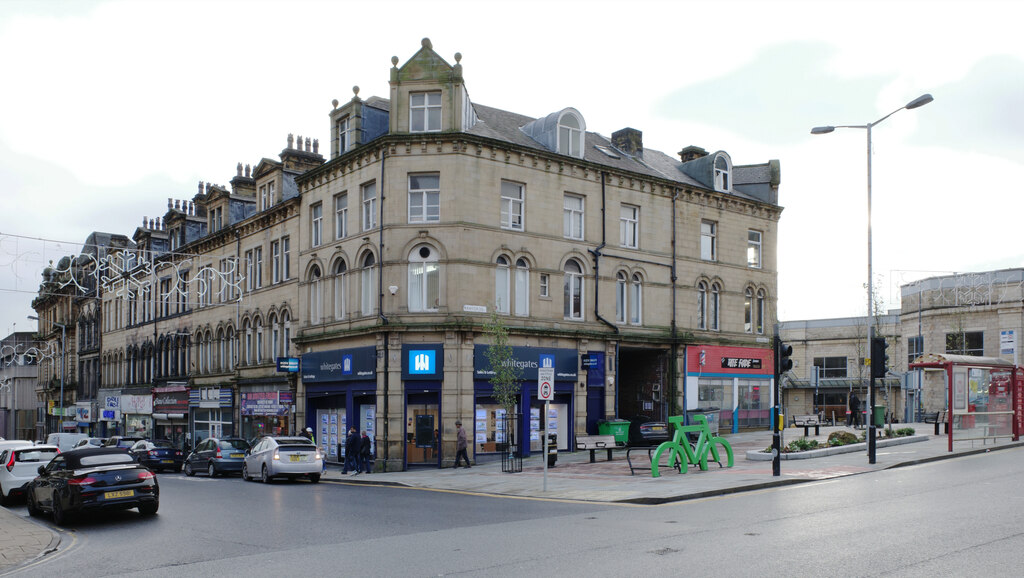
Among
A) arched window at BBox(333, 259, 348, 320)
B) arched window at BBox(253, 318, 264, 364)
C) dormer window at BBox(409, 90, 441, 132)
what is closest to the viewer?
dormer window at BBox(409, 90, 441, 132)

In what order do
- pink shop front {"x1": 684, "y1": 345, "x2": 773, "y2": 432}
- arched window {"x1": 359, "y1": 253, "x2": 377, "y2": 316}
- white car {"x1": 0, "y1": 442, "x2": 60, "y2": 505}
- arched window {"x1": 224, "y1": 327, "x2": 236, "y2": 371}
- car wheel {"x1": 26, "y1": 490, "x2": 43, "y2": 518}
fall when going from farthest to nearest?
arched window {"x1": 224, "y1": 327, "x2": 236, "y2": 371} → pink shop front {"x1": 684, "y1": 345, "x2": 773, "y2": 432} → arched window {"x1": 359, "y1": 253, "x2": 377, "y2": 316} → white car {"x1": 0, "y1": 442, "x2": 60, "y2": 505} → car wheel {"x1": 26, "y1": 490, "x2": 43, "y2": 518}

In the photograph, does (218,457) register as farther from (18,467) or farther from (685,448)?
(685,448)

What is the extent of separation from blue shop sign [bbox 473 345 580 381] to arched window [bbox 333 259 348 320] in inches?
262

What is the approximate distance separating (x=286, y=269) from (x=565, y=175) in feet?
46.3

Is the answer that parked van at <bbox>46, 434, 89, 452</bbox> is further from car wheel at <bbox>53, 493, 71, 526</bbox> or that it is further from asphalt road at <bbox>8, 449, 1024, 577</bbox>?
car wheel at <bbox>53, 493, 71, 526</bbox>

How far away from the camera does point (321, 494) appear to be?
70.3ft

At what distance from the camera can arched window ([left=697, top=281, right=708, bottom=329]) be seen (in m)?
37.4

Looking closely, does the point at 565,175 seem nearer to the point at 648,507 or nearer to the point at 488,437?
the point at 488,437

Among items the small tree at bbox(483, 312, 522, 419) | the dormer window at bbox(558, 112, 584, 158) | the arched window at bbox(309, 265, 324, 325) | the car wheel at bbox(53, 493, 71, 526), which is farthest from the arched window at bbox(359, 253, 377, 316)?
the car wheel at bbox(53, 493, 71, 526)

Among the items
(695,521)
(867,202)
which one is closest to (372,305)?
(867,202)

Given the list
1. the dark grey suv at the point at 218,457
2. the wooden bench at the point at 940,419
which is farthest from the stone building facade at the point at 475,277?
the wooden bench at the point at 940,419

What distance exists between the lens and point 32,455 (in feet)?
74.8

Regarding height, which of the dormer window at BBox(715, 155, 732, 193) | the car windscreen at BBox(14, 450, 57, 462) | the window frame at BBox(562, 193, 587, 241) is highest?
the dormer window at BBox(715, 155, 732, 193)

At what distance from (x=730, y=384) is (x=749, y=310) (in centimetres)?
365
